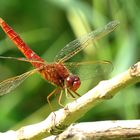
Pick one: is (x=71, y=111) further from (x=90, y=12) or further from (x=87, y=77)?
(x=90, y=12)

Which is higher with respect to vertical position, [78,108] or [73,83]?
[73,83]

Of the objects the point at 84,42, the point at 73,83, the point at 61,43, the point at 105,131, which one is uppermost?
the point at 61,43

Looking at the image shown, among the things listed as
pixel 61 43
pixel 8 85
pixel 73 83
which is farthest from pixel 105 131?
pixel 61 43

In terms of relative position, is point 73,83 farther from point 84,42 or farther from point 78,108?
point 78,108

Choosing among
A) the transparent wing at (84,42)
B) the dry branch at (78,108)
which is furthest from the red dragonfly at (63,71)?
the dry branch at (78,108)

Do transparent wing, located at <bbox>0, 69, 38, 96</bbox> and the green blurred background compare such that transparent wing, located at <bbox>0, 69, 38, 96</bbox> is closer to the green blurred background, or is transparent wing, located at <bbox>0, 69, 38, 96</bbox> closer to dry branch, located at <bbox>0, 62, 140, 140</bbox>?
dry branch, located at <bbox>0, 62, 140, 140</bbox>

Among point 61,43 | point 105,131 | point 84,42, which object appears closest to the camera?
point 105,131

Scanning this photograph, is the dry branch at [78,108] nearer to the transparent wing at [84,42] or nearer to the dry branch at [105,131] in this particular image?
the dry branch at [105,131]

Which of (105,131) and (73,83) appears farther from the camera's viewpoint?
(73,83)

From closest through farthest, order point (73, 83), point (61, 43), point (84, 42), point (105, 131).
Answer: point (105, 131) → point (73, 83) → point (84, 42) → point (61, 43)

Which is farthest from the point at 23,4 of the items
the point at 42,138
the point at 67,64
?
the point at 42,138
